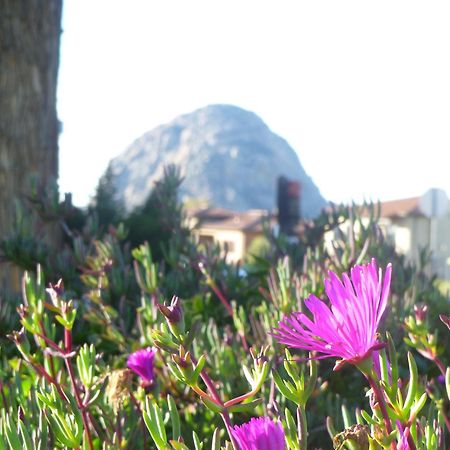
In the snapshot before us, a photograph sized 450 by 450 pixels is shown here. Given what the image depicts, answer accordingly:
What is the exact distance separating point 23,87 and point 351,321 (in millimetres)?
4767

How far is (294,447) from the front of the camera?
750 mm

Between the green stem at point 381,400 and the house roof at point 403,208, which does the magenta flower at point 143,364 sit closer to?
the green stem at point 381,400

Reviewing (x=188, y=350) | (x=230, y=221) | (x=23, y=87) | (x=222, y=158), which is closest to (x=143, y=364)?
(x=188, y=350)

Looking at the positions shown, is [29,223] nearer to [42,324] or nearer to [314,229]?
[314,229]

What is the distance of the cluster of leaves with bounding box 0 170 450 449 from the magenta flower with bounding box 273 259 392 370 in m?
0.03

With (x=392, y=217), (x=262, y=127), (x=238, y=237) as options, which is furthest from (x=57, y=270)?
(x=262, y=127)

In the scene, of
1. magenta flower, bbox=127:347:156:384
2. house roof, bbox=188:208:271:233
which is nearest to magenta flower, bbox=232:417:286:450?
magenta flower, bbox=127:347:156:384

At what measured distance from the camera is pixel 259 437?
672 mm

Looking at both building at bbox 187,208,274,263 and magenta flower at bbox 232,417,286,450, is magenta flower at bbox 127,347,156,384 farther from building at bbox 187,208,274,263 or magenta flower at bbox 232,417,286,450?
building at bbox 187,208,274,263

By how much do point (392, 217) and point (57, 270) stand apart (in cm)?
3017

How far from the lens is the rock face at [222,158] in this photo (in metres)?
138

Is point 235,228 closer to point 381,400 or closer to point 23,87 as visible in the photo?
point 23,87

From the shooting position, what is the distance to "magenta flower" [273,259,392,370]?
26.9 inches

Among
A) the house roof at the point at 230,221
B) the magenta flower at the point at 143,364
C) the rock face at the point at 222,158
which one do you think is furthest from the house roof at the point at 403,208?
the rock face at the point at 222,158
